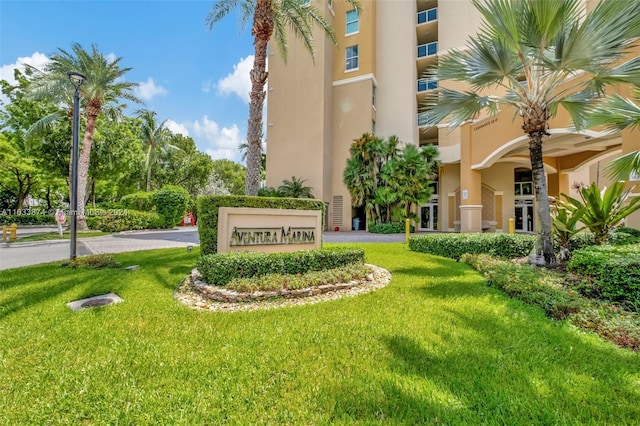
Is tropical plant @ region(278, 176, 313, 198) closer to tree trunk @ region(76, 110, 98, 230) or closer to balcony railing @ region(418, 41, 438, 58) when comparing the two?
tree trunk @ region(76, 110, 98, 230)

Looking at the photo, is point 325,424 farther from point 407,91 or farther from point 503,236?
point 407,91

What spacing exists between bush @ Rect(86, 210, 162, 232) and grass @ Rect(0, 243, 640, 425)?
15453 mm

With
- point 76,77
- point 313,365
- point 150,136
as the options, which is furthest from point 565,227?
point 150,136

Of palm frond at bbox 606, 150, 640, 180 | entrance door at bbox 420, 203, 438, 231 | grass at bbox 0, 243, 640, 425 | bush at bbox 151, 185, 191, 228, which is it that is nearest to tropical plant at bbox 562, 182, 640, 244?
palm frond at bbox 606, 150, 640, 180

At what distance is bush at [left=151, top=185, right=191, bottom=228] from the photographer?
20.5 metres

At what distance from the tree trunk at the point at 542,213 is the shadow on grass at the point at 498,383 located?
13.7 feet

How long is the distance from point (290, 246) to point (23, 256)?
9.47m

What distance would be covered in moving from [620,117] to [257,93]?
9.60 meters

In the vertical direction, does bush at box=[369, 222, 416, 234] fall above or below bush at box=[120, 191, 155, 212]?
below

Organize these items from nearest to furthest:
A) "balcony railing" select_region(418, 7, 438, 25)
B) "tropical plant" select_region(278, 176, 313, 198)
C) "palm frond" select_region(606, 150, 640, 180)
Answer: "palm frond" select_region(606, 150, 640, 180) < "tropical plant" select_region(278, 176, 313, 198) < "balcony railing" select_region(418, 7, 438, 25)

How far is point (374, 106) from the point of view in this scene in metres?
22.8

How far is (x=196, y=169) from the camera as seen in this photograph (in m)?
35.6

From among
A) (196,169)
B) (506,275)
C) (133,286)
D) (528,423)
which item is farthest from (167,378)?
(196,169)

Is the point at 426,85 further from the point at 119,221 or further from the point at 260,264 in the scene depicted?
the point at 119,221
